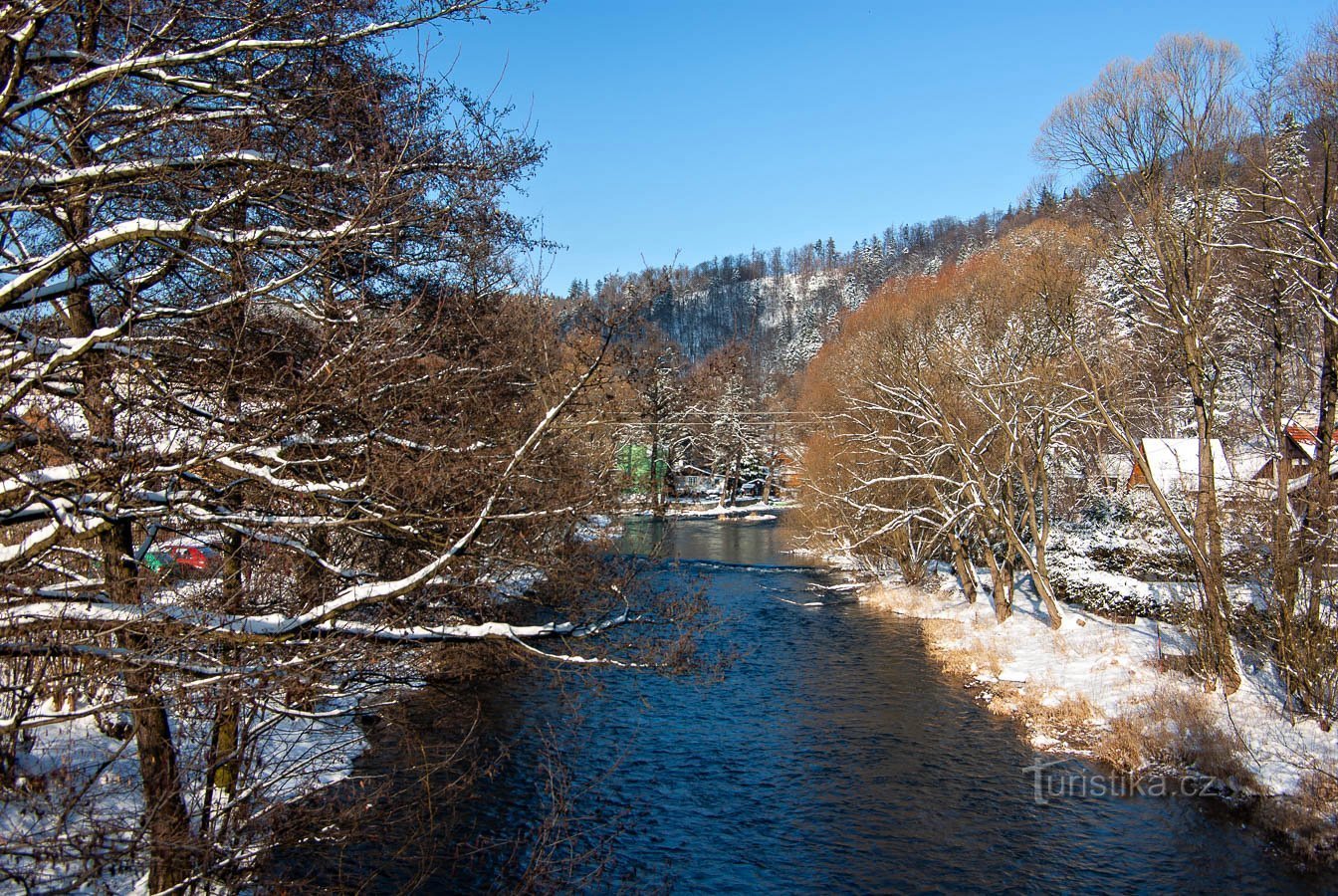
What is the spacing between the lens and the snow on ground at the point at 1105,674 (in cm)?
1069

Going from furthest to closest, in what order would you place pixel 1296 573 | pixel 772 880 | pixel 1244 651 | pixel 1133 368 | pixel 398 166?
pixel 1133 368
pixel 1244 651
pixel 1296 573
pixel 772 880
pixel 398 166

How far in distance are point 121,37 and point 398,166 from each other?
9.22 ft

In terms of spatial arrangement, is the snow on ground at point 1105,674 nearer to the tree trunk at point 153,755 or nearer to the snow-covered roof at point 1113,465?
the snow-covered roof at point 1113,465

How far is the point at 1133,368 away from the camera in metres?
19.6

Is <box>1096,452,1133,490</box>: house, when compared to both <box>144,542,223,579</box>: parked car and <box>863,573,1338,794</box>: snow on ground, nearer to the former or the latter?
<box>863,573,1338,794</box>: snow on ground

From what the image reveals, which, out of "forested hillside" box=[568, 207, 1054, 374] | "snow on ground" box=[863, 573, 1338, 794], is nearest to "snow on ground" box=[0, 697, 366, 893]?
"snow on ground" box=[863, 573, 1338, 794]

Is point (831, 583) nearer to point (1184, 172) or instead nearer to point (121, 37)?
point (1184, 172)

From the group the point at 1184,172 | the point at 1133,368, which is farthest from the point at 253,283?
the point at 1133,368

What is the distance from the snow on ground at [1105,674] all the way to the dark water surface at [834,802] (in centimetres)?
106

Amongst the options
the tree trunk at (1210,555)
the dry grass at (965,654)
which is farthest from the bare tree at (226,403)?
the dry grass at (965,654)

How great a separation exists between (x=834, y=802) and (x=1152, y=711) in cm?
531

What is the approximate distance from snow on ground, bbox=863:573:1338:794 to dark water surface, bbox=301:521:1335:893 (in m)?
1.06

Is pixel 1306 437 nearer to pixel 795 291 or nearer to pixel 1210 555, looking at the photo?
pixel 1210 555

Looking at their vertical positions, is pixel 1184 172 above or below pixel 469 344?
above
